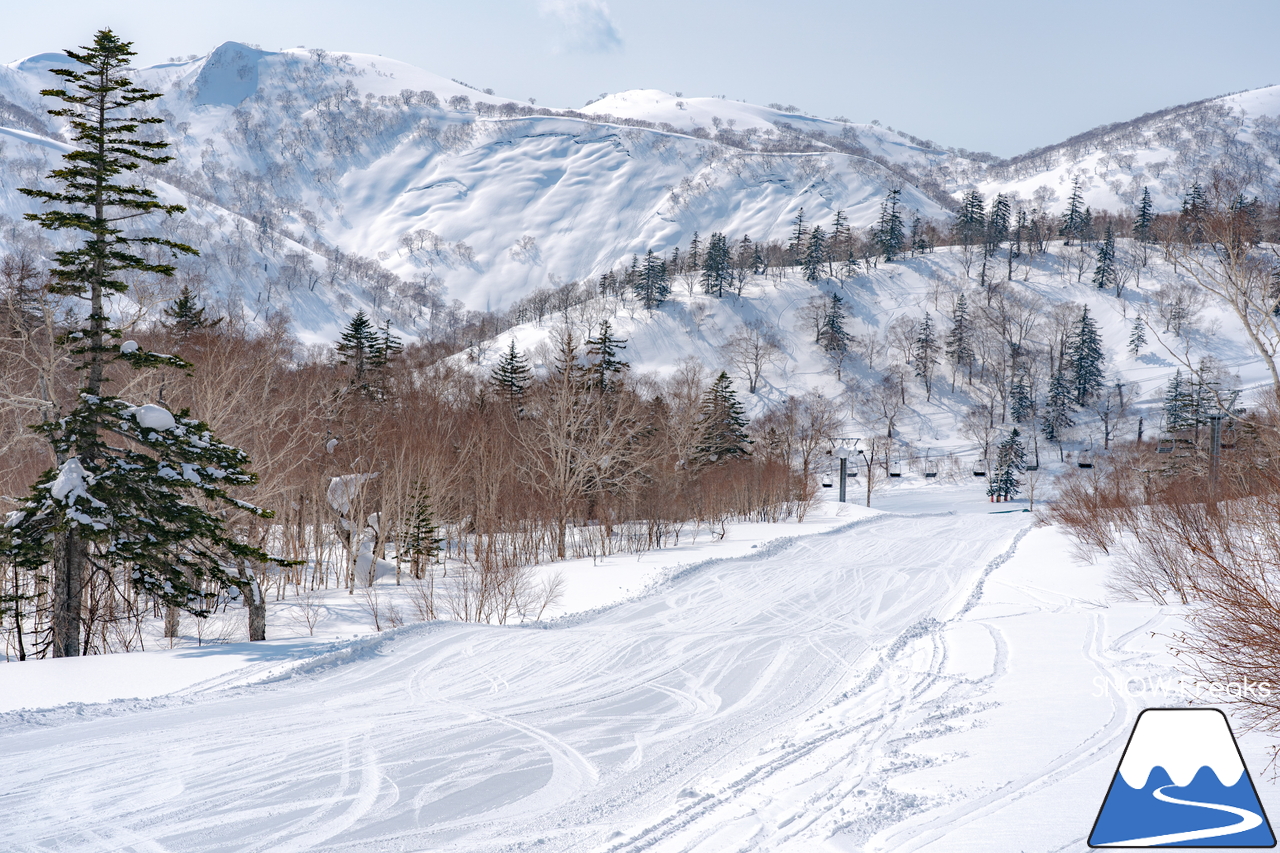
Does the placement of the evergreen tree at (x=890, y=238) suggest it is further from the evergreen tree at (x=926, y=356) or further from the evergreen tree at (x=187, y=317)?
the evergreen tree at (x=187, y=317)

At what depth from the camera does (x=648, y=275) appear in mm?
105312

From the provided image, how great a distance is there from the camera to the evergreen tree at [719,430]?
4353 cm

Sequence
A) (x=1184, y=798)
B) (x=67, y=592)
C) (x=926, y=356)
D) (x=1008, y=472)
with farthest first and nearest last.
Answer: (x=926, y=356) < (x=1008, y=472) < (x=67, y=592) < (x=1184, y=798)

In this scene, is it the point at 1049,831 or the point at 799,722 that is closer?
the point at 1049,831

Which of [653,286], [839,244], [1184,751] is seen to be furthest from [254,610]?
[839,244]

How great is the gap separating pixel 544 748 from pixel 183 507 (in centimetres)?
763

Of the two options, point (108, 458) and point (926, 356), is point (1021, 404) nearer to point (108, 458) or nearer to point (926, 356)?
point (926, 356)

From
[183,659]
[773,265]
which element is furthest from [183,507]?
[773,265]

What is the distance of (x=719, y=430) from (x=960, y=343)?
58.4 m

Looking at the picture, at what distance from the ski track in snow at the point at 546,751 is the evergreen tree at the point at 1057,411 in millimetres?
72920

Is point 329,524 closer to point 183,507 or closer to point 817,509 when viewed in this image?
point 183,507

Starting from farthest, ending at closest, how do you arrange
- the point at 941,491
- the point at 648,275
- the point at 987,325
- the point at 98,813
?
the point at 648,275, the point at 987,325, the point at 941,491, the point at 98,813

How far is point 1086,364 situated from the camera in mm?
80500

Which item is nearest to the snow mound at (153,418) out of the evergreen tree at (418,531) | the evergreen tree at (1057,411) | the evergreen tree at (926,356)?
the evergreen tree at (418,531)
